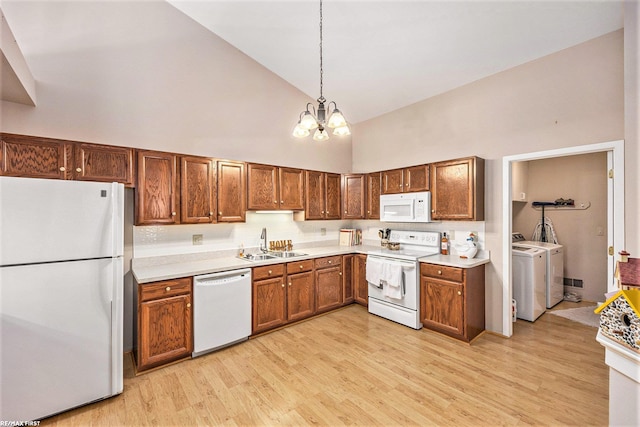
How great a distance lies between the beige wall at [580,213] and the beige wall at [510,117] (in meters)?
2.39

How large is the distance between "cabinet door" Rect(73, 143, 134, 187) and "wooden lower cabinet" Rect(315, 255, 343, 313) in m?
2.49

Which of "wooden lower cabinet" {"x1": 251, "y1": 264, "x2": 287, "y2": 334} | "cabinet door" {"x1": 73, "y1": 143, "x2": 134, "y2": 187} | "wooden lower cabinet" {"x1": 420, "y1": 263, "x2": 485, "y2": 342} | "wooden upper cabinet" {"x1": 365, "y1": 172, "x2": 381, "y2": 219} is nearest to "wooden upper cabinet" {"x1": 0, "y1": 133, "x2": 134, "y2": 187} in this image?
"cabinet door" {"x1": 73, "y1": 143, "x2": 134, "y2": 187}

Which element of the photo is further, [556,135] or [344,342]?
[344,342]

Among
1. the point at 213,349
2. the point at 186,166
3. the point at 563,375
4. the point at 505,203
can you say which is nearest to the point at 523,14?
the point at 505,203

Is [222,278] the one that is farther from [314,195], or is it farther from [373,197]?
[373,197]

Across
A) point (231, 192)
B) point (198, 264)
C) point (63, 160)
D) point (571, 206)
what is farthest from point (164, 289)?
point (571, 206)

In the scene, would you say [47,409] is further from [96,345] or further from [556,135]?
[556,135]

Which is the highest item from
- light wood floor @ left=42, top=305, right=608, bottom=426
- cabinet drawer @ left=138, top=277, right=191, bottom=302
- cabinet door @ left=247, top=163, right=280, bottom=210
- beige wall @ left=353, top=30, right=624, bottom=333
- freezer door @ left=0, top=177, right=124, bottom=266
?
beige wall @ left=353, top=30, right=624, bottom=333

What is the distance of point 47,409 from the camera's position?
204 centimetres

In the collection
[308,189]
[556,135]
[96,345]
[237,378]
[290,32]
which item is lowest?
[237,378]

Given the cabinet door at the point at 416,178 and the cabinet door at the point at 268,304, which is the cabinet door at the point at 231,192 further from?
the cabinet door at the point at 416,178

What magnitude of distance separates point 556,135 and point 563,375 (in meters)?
2.37

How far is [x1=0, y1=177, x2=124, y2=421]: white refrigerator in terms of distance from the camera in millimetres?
1901

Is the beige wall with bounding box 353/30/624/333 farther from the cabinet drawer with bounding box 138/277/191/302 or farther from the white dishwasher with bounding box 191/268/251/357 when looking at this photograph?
the cabinet drawer with bounding box 138/277/191/302
